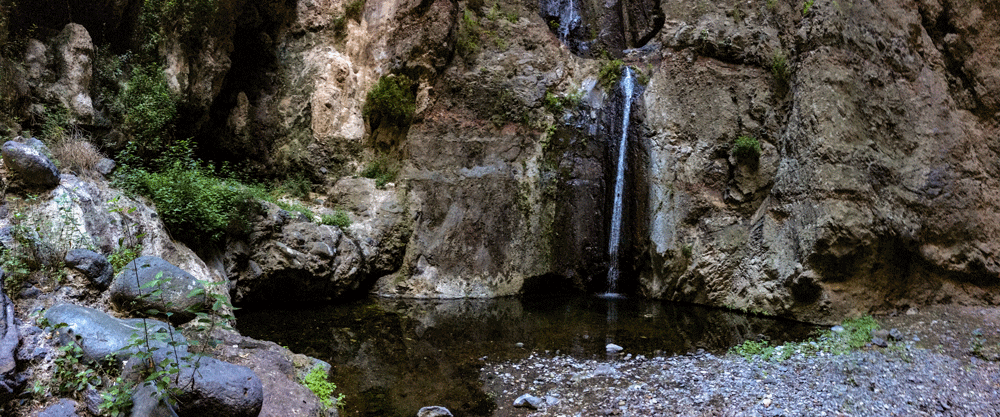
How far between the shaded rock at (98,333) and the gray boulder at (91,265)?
2.36 feet

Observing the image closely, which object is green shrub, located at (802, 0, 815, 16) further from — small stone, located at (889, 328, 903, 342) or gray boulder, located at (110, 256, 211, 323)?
gray boulder, located at (110, 256, 211, 323)

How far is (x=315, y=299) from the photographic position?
10.3 meters

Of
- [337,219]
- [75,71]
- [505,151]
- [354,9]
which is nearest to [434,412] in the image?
[337,219]

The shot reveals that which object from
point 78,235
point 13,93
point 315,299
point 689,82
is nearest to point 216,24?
point 13,93

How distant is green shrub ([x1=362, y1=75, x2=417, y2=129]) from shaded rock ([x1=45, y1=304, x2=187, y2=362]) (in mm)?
8750

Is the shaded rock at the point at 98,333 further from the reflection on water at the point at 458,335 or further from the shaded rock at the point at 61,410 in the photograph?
the reflection on water at the point at 458,335

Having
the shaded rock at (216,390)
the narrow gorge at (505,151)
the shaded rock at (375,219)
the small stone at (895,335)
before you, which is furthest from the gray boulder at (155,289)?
the small stone at (895,335)

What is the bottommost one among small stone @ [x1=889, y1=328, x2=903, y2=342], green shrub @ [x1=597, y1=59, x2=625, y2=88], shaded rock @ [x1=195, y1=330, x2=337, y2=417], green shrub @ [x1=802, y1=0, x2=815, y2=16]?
shaded rock @ [x1=195, y1=330, x2=337, y2=417]

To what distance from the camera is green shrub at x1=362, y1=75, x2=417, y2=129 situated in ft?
41.5

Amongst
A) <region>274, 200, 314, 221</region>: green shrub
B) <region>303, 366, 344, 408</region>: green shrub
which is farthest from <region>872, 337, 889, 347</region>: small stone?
<region>274, 200, 314, 221</region>: green shrub

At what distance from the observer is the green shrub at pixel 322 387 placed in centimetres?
548

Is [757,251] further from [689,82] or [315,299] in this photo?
[315,299]

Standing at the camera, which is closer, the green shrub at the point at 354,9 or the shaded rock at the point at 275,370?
the shaded rock at the point at 275,370

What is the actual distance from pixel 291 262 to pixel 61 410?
19.9 ft
